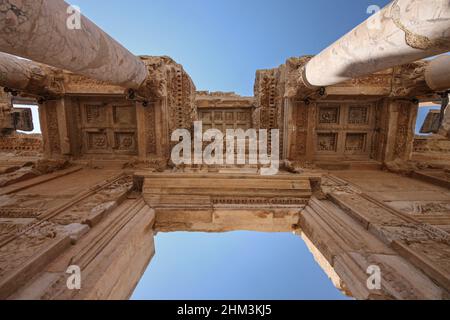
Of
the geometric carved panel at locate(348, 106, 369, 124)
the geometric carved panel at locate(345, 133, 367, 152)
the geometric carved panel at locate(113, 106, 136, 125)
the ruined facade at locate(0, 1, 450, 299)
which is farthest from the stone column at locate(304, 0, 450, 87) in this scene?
the geometric carved panel at locate(113, 106, 136, 125)

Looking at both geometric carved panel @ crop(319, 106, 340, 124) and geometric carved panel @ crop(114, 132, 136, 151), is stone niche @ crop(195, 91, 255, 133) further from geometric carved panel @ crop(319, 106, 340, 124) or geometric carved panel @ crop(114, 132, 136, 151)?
geometric carved panel @ crop(114, 132, 136, 151)

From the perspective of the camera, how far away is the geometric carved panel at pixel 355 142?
618cm

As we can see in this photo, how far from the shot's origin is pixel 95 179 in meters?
4.50

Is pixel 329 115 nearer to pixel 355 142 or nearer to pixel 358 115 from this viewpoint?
pixel 358 115

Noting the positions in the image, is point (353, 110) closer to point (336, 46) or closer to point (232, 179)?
point (336, 46)

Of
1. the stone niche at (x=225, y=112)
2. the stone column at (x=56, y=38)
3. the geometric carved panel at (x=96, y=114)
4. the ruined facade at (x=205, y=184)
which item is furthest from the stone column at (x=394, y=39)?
the stone niche at (x=225, y=112)

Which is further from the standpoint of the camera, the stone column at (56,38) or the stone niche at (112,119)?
the stone niche at (112,119)

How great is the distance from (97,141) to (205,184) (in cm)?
462

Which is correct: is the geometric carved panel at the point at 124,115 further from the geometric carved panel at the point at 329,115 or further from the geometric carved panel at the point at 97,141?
the geometric carved panel at the point at 329,115

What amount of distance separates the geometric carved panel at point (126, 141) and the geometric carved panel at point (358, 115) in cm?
722

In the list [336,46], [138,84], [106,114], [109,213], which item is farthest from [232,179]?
[106,114]

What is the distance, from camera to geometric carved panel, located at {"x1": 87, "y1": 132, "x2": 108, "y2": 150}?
615 centimetres

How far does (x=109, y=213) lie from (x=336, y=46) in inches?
186

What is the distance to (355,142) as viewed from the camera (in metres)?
6.23
